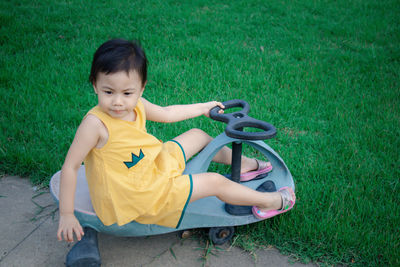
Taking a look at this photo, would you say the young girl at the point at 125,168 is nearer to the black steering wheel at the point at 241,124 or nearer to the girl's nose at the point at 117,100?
the girl's nose at the point at 117,100

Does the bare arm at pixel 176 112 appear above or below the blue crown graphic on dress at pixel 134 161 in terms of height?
above

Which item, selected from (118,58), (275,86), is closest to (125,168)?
(118,58)

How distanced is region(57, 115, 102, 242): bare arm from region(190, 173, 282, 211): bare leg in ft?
1.86

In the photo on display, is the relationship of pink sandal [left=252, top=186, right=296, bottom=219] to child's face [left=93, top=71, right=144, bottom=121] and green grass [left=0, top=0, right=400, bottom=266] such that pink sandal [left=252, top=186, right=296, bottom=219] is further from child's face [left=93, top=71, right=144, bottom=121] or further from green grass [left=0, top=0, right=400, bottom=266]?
child's face [left=93, top=71, right=144, bottom=121]

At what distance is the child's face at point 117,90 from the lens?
1.69 m

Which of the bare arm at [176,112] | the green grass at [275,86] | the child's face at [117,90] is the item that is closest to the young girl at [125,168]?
the child's face at [117,90]

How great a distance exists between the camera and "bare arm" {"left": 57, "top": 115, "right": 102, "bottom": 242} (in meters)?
1.72

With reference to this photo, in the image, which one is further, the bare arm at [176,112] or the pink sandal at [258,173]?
the pink sandal at [258,173]

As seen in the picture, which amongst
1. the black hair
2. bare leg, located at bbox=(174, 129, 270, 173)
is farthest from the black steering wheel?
the black hair

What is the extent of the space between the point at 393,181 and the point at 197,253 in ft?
4.82

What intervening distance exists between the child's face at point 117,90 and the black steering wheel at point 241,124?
19.8 inches

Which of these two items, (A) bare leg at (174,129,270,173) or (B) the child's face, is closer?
(B) the child's face

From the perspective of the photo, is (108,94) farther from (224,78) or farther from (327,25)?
(327,25)

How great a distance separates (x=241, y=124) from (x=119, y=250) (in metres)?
1.01
